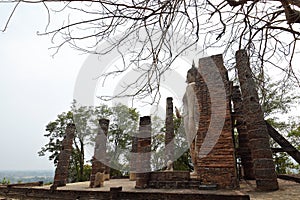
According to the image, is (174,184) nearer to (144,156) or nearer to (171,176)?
(171,176)

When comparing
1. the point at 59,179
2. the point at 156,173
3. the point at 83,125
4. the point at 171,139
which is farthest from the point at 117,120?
the point at 156,173

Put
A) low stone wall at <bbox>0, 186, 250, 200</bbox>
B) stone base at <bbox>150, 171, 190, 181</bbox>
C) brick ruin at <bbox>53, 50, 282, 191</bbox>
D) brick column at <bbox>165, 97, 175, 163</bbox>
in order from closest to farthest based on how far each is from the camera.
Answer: low stone wall at <bbox>0, 186, 250, 200</bbox> → brick ruin at <bbox>53, 50, 282, 191</bbox> → stone base at <bbox>150, 171, 190, 181</bbox> → brick column at <bbox>165, 97, 175, 163</bbox>

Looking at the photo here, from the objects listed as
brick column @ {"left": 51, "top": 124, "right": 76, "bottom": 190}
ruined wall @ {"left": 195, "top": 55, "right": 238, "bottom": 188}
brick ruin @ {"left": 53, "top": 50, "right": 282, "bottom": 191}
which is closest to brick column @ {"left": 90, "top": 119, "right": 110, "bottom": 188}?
brick ruin @ {"left": 53, "top": 50, "right": 282, "bottom": 191}

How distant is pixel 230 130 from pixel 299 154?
2412 millimetres

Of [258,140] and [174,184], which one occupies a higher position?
[258,140]

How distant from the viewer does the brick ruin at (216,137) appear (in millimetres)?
6715

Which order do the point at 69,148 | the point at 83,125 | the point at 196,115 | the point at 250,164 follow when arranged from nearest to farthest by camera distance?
the point at 196,115
the point at 250,164
the point at 69,148
the point at 83,125

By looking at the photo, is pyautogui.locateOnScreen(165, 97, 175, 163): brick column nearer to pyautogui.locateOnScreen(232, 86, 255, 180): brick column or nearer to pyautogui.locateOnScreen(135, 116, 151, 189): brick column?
pyautogui.locateOnScreen(135, 116, 151, 189): brick column

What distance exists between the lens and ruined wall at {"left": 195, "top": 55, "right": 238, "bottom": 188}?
7188mm

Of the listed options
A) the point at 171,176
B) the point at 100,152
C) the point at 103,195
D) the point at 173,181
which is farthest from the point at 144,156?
the point at 103,195

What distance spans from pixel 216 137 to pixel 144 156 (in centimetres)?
308

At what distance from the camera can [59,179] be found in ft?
38.0

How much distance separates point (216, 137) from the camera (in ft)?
24.8

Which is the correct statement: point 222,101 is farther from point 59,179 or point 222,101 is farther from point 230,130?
point 59,179
